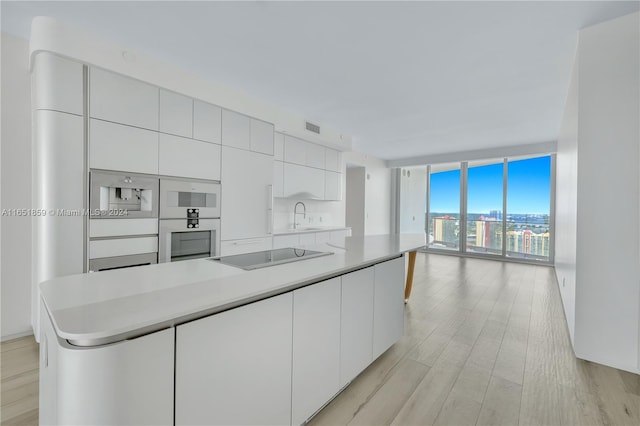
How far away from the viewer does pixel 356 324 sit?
6.20 ft

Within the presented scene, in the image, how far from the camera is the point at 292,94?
3729 millimetres

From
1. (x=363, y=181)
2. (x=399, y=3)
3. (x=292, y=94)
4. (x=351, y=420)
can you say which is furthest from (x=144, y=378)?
(x=363, y=181)

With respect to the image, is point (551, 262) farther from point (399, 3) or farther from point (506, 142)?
point (399, 3)

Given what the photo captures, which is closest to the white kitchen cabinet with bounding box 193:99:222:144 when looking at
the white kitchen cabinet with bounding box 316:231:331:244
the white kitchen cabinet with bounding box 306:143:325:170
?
the white kitchen cabinet with bounding box 306:143:325:170

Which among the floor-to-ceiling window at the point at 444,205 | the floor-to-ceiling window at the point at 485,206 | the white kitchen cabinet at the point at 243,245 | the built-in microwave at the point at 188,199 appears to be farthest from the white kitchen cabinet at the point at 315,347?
the floor-to-ceiling window at the point at 485,206

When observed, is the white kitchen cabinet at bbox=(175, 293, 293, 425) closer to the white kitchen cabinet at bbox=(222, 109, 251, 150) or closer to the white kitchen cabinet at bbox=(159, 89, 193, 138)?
the white kitchen cabinet at bbox=(159, 89, 193, 138)

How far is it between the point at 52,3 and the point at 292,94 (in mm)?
2312

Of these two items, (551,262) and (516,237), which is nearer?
(551,262)

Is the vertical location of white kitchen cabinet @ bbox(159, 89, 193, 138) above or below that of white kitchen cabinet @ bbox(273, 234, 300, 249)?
above

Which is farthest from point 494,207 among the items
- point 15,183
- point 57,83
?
point 15,183

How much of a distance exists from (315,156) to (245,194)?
189 cm

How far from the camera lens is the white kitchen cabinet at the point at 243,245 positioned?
3.53m

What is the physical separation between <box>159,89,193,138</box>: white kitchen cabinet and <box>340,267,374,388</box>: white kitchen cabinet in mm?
2472

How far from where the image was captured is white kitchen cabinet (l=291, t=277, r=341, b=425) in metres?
1.46
